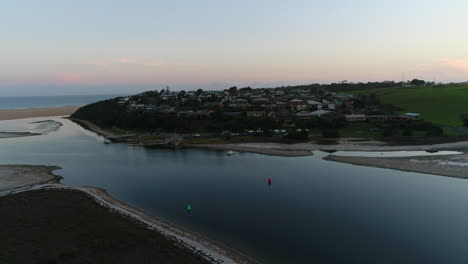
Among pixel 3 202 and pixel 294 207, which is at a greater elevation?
pixel 3 202

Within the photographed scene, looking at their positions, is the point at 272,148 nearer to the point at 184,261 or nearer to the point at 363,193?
the point at 363,193

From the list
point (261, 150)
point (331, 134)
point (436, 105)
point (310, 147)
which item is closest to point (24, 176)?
point (261, 150)

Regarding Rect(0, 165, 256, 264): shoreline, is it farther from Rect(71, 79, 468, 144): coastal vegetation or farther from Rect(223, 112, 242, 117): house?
Rect(223, 112, 242, 117): house

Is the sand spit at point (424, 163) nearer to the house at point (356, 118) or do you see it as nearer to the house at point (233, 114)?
the house at point (356, 118)

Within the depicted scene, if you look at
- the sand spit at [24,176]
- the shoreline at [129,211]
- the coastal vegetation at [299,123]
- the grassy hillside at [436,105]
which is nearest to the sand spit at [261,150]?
the coastal vegetation at [299,123]

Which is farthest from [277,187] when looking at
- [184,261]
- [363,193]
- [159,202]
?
[184,261]

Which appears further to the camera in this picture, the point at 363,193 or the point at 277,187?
the point at 277,187

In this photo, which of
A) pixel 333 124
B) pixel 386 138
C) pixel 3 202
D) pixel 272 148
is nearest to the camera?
pixel 3 202

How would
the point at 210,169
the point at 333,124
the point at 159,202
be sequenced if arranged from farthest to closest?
the point at 333,124
the point at 210,169
the point at 159,202

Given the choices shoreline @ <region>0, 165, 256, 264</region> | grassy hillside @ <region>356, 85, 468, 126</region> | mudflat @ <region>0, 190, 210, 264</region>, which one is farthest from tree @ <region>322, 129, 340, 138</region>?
mudflat @ <region>0, 190, 210, 264</region>
